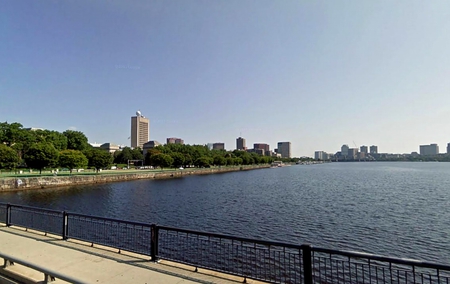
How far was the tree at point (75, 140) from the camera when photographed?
123 meters

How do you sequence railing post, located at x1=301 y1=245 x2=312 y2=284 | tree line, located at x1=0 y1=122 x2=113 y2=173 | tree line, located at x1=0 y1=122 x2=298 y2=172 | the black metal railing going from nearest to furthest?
railing post, located at x1=301 y1=245 x2=312 y2=284 < the black metal railing < tree line, located at x1=0 y1=122 x2=113 y2=173 < tree line, located at x1=0 y1=122 x2=298 y2=172

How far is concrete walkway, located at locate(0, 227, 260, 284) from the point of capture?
24.3ft

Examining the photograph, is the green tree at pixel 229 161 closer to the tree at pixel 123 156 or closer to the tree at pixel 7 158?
the tree at pixel 123 156

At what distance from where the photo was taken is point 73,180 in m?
62.1

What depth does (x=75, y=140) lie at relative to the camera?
4919 inches

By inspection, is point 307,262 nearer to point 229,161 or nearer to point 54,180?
point 54,180

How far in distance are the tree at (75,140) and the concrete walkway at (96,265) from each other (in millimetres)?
125110

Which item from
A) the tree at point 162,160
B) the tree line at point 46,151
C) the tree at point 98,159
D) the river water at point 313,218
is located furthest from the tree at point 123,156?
the river water at point 313,218

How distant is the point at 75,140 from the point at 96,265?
13178cm

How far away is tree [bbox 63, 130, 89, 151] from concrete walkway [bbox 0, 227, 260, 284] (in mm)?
125110

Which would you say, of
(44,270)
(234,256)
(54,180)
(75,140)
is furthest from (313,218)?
(75,140)

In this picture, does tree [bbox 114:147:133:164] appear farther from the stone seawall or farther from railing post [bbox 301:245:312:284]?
railing post [bbox 301:245:312:284]

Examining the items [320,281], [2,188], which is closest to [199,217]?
[320,281]

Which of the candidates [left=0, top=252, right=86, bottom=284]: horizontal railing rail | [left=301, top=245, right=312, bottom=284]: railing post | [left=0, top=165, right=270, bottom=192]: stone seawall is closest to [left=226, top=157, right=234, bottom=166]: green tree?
[left=0, top=165, right=270, bottom=192]: stone seawall
